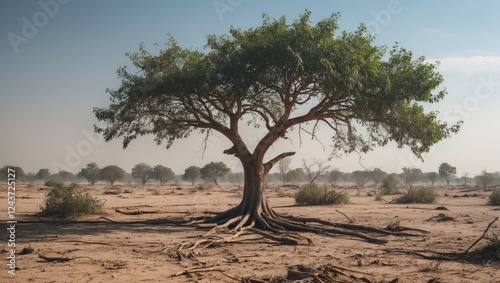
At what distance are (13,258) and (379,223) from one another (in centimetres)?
1435

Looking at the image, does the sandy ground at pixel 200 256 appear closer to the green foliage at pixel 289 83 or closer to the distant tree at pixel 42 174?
the green foliage at pixel 289 83

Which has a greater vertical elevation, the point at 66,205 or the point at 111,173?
the point at 111,173

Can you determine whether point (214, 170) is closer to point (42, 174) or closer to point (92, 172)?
point (92, 172)

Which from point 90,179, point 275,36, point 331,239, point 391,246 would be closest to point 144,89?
point 275,36

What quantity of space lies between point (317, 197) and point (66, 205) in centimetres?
1585

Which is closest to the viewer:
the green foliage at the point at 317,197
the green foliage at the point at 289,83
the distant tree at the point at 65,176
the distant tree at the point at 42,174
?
the green foliage at the point at 289,83

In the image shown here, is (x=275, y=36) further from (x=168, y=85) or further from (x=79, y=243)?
(x=79, y=243)

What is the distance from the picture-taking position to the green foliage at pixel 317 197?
30.3 metres

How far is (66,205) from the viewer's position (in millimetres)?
20750

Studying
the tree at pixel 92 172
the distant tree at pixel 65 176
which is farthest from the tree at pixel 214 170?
the distant tree at pixel 65 176

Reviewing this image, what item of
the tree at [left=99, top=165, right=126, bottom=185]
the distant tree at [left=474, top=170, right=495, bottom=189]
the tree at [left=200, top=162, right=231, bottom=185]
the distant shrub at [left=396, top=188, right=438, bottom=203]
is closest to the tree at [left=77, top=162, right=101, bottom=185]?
the tree at [left=99, top=165, right=126, bottom=185]

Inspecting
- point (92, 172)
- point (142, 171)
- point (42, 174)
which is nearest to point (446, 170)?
point (142, 171)

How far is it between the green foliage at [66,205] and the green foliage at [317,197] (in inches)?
536

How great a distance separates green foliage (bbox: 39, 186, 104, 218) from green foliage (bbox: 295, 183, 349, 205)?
44.7 feet
